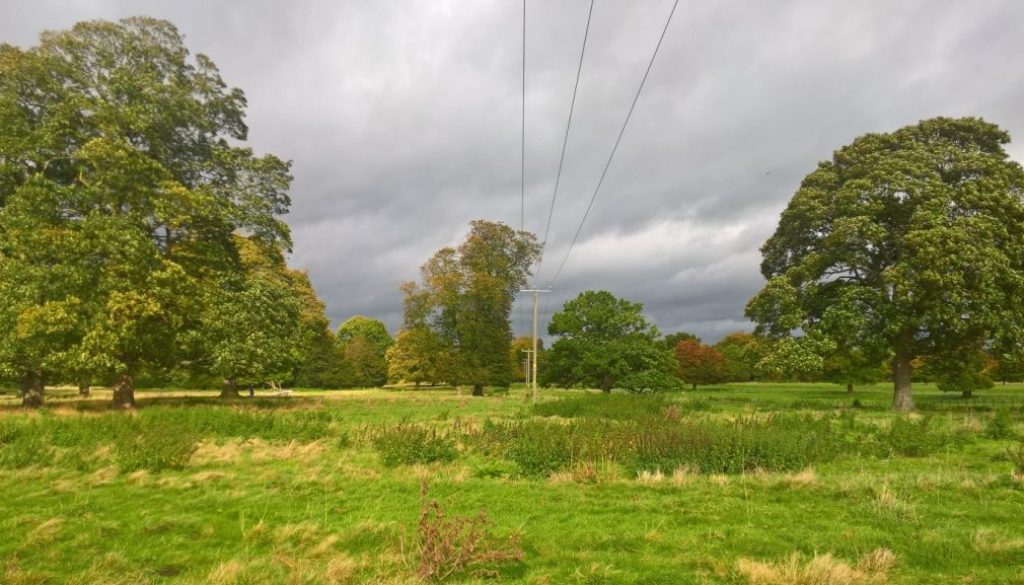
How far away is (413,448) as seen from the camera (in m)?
12.7

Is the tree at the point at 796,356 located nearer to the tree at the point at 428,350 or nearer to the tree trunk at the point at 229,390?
the tree at the point at 428,350

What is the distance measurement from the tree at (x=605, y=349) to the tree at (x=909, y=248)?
20.6 meters

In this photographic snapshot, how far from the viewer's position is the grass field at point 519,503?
5926mm

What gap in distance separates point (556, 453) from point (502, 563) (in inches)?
234

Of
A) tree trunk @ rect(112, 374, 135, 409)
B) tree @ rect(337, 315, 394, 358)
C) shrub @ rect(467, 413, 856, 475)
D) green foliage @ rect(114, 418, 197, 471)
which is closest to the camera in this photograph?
green foliage @ rect(114, 418, 197, 471)

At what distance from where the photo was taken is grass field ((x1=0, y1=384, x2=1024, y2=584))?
5.93 metres

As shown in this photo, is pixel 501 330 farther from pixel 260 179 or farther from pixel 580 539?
pixel 580 539

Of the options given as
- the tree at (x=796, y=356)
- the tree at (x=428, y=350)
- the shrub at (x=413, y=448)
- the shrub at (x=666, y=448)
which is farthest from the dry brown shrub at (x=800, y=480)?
the tree at (x=428, y=350)

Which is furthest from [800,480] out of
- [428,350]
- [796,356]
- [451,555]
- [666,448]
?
[428,350]

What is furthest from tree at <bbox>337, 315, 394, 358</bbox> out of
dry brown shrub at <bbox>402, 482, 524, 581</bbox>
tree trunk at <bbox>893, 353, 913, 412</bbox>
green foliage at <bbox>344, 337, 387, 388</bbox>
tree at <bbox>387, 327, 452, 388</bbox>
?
dry brown shrub at <bbox>402, 482, 524, 581</bbox>

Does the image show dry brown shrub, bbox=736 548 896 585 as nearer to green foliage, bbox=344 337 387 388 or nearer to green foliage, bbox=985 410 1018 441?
green foliage, bbox=985 410 1018 441

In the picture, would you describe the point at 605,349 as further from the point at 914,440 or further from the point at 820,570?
the point at 820,570

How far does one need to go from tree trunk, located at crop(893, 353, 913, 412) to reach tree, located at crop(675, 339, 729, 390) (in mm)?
57288

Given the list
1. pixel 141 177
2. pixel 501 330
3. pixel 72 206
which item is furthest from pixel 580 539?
pixel 501 330
